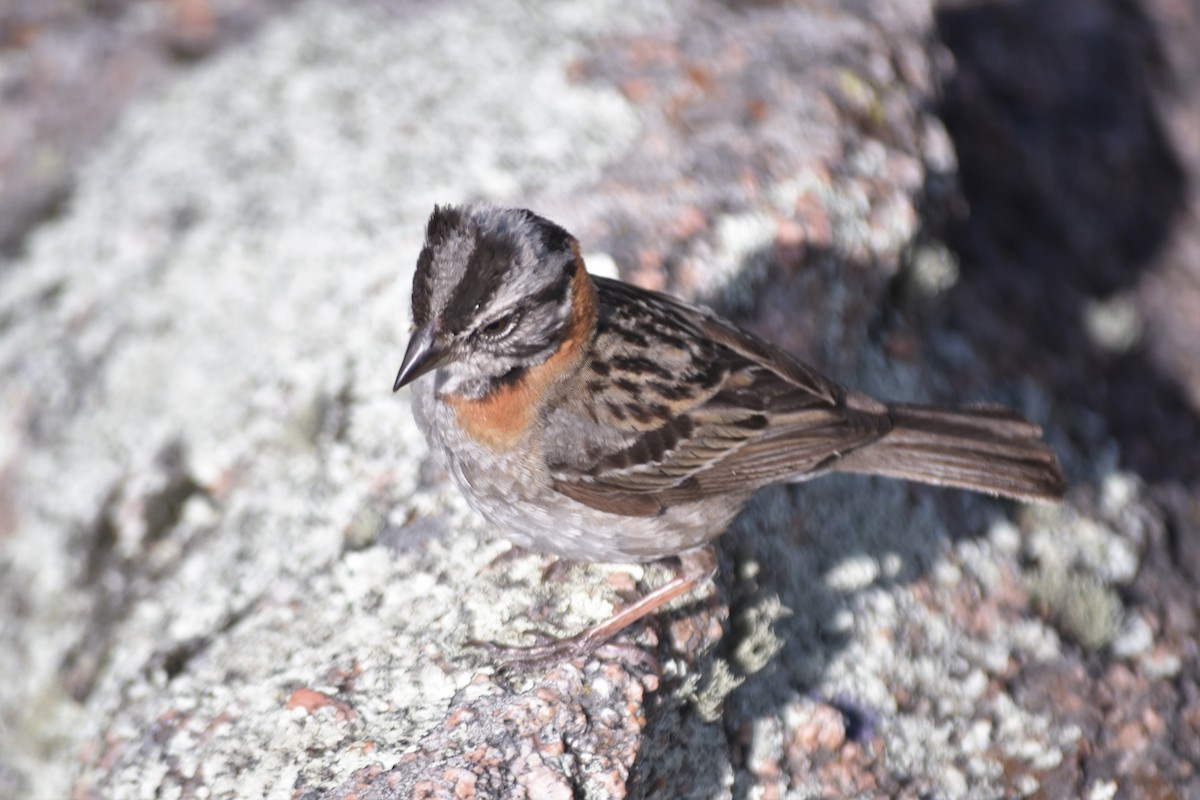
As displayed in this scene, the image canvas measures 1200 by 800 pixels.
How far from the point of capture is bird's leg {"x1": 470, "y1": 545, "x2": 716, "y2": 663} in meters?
4.36

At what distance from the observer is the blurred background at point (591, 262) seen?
17.3 ft

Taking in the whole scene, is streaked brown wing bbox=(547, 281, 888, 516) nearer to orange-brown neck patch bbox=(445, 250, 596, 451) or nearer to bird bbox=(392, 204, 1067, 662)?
bird bbox=(392, 204, 1067, 662)

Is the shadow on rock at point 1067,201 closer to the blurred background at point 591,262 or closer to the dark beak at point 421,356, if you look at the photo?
the blurred background at point 591,262

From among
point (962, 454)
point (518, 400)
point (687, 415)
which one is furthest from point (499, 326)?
point (962, 454)

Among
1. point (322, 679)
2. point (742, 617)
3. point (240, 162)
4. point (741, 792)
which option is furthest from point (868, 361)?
point (240, 162)

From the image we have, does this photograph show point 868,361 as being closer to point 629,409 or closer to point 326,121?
point 629,409

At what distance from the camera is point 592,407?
4.52 m

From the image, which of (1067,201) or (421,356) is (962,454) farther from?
(1067,201)

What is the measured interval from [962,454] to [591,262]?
1.80 metres

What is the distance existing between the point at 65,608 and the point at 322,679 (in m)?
1.91

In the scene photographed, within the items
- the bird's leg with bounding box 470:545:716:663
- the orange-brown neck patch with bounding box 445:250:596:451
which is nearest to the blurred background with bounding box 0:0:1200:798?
the bird's leg with bounding box 470:545:716:663

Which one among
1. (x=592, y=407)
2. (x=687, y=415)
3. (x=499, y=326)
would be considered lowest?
(x=687, y=415)

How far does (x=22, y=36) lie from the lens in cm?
774

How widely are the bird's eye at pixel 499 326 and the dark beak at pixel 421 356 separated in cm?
16
